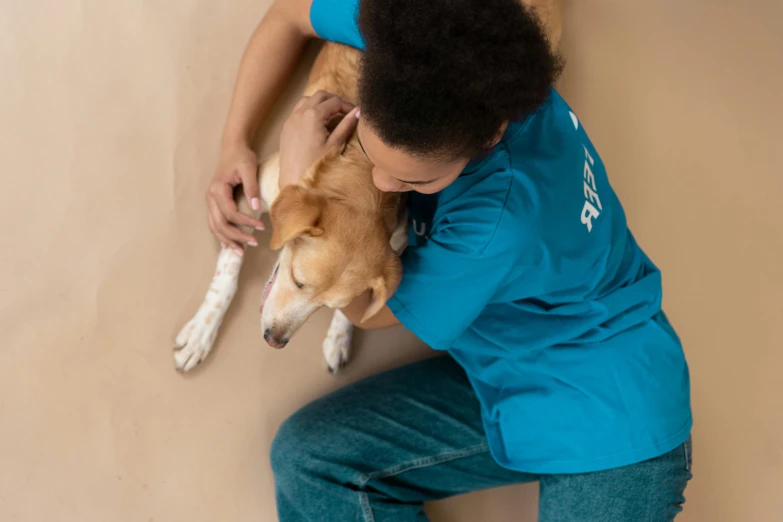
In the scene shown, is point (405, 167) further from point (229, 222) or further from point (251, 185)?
point (229, 222)

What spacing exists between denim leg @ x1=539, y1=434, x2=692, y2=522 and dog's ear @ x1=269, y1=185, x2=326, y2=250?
3.61 feet

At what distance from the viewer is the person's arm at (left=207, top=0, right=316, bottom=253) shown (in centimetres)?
187

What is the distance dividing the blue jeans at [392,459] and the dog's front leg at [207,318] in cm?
40

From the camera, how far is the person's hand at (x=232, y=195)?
184 centimetres

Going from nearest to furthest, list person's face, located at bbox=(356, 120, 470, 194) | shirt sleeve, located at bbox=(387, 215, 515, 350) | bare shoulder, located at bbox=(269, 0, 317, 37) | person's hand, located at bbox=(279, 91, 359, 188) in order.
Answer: person's face, located at bbox=(356, 120, 470, 194) → shirt sleeve, located at bbox=(387, 215, 515, 350) → person's hand, located at bbox=(279, 91, 359, 188) → bare shoulder, located at bbox=(269, 0, 317, 37)

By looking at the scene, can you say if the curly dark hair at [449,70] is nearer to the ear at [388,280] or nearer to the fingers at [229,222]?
the ear at [388,280]

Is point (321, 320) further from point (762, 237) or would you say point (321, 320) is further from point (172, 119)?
point (762, 237)

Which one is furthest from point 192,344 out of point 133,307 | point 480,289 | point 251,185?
point 480,289

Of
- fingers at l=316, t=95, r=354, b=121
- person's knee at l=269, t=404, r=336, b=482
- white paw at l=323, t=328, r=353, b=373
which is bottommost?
person's knee at l=269, t=404, r=336, b=482

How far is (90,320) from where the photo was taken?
6.34 feet

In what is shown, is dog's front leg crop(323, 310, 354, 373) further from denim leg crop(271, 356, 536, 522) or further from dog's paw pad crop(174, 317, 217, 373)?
dog's paw pad crop(174, 317, 217, 373)

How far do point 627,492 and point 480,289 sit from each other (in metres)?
0.85

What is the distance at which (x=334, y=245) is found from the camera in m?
1.39

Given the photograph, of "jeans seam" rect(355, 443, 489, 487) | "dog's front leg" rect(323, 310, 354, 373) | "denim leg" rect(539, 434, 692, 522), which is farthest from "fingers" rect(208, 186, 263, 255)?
"denim leg" rect(539, 434, 692, 522)
